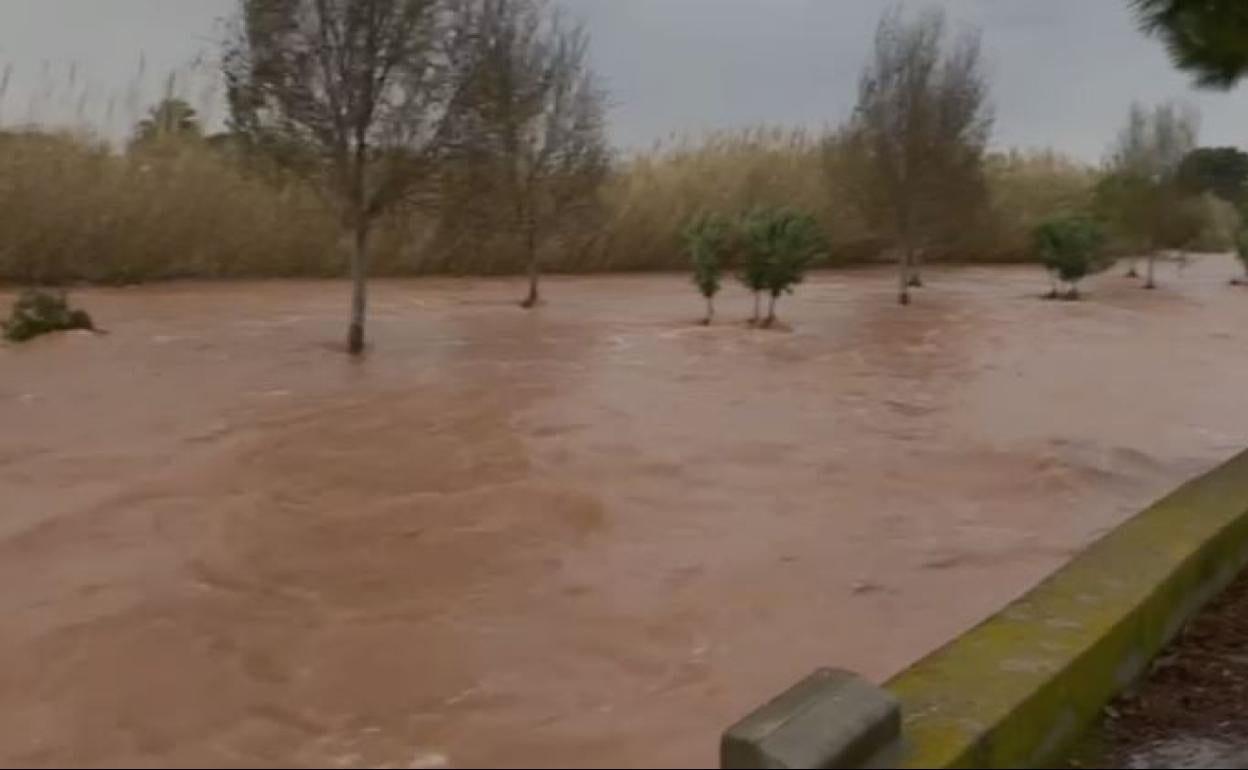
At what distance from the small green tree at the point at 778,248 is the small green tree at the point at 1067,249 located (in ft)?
21.2

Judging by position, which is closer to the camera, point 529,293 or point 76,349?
point 76,349

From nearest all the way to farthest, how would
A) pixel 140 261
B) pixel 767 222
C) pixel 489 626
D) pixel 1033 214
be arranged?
pixel 489 626
pixel 767 222
pixel 140 261
pixel 1033 214

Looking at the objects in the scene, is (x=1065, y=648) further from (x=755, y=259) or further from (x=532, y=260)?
(x=532, y=260)

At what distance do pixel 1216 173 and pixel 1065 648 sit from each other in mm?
31791

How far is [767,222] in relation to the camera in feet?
50.0

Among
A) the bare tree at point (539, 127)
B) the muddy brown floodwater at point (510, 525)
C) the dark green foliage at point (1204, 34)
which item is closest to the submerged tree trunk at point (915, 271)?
the bare tree at point (539, 127)

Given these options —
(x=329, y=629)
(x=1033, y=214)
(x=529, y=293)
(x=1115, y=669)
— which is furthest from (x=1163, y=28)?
(x=1033, y=214)

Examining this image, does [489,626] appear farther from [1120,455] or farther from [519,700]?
[1120,455]

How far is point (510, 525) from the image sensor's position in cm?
519

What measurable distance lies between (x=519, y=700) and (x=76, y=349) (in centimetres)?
887

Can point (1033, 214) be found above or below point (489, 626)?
above

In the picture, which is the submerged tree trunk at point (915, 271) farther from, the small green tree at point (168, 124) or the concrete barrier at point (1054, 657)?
the concrete barrier at point (1054, 657)

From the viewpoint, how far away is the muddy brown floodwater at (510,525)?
10.2 ft

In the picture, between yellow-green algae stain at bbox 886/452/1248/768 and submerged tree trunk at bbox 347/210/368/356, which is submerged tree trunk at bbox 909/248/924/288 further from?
yellow-green algae stain at bbox 886/452/1248/768
